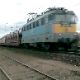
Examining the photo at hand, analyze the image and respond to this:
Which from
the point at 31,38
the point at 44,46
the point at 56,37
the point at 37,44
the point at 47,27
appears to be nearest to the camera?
the point at 56,37

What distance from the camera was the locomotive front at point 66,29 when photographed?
14312mm

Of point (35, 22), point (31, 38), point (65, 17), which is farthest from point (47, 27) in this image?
point (31, 38)

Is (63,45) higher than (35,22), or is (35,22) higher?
(35,22)

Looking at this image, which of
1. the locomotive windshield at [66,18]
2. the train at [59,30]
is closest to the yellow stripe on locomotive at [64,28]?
the train at [59,30]

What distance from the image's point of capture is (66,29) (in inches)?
576

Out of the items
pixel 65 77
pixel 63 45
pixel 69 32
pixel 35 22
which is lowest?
pixel 65 77

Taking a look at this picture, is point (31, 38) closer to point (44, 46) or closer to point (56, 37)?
point (44, 46)

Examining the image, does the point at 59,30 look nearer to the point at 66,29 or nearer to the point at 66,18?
the point at 66,29

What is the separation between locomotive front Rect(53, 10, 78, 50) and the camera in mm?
14312

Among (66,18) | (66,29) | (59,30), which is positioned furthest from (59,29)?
(66,18)

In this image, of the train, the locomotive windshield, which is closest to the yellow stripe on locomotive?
the train

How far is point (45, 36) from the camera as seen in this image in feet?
50.5

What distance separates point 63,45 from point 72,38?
117cm

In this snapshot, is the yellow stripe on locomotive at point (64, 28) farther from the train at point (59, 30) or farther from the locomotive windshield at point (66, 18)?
the locomotive windshield at point (66, 18)
